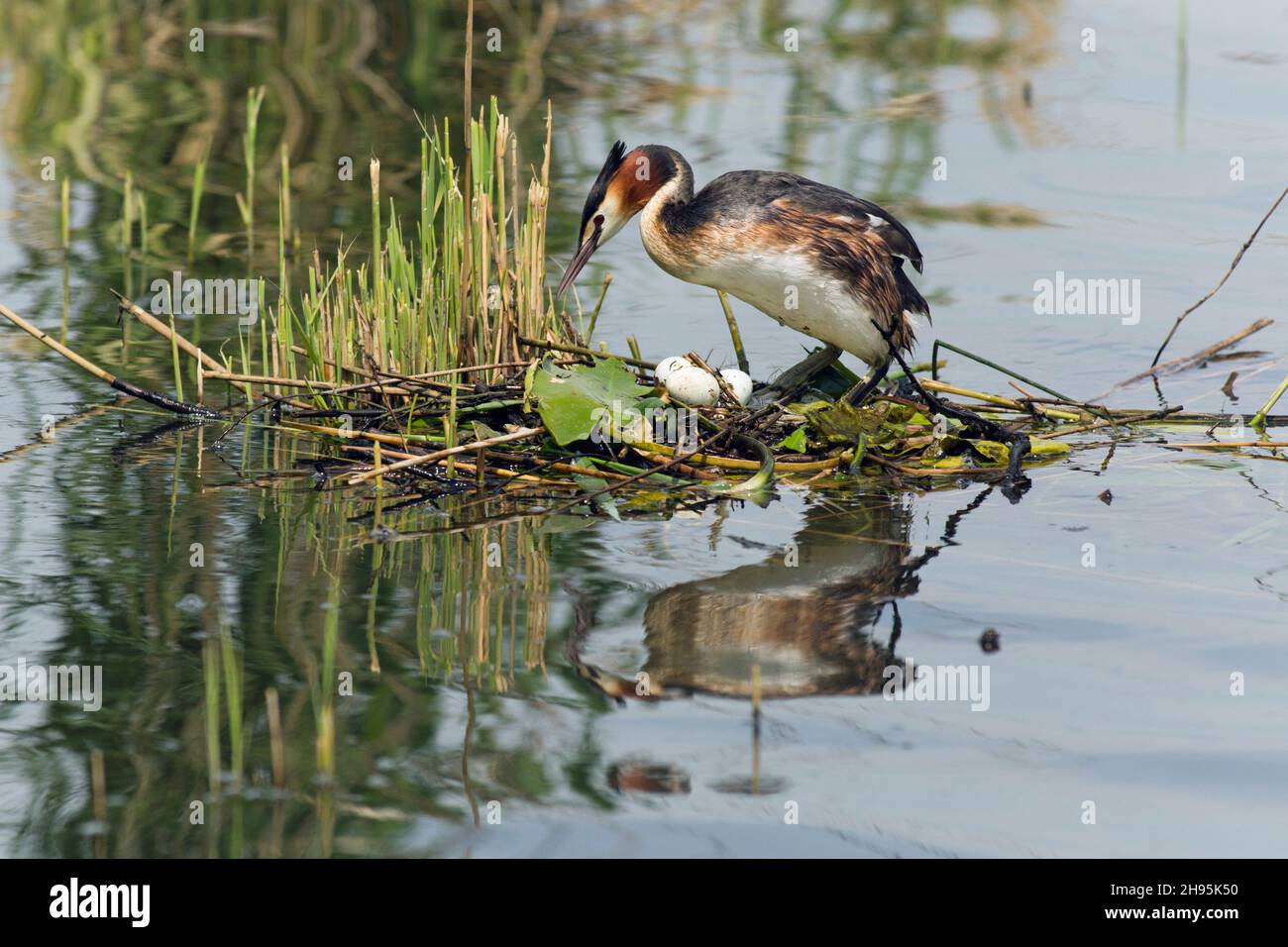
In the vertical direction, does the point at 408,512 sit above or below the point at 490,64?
below

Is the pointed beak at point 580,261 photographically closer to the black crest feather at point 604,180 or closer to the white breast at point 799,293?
the black crest feather at point 604,180

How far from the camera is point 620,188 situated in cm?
731

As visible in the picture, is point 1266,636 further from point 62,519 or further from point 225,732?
point 62,519

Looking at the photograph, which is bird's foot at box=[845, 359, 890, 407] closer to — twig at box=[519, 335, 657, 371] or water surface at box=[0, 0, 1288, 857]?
water surface at box=[0, 0, 1288, 857]

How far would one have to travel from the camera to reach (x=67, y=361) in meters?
8.29

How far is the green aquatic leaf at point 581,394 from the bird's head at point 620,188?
1.93ft

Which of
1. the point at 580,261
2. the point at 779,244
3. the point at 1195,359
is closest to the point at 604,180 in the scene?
the point at 580,261

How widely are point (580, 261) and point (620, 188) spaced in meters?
0.36

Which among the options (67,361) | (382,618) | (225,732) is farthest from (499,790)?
(67,361)

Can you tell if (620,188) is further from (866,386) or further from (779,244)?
(866,386)

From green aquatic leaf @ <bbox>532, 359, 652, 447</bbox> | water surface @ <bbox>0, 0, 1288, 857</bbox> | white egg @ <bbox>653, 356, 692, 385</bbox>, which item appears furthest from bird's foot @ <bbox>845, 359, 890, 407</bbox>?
green aquatic leaf @ <bbox>532, 359, 652, 447</bbox>

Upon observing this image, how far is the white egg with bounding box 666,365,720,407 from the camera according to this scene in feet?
22.5

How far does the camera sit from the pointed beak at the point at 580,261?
728cm

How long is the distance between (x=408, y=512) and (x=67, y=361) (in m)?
2.80
